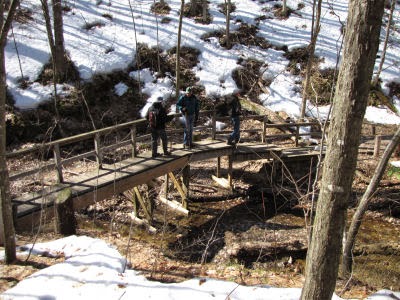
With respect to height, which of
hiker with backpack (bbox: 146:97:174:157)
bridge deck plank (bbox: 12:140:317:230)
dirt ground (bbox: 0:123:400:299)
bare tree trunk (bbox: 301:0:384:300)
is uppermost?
bare tree trunk (bbox: 301:0:384:300)

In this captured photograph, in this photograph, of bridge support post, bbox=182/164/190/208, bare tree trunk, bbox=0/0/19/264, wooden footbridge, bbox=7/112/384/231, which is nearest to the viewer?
bare tree trunk, bbox=0/0/19/264

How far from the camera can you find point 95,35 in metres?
22.2

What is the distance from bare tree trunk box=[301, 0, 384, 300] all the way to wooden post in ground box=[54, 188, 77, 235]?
5188mm

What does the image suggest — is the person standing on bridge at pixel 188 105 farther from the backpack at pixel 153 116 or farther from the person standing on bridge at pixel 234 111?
the person standing on bridge at pixel 234 111

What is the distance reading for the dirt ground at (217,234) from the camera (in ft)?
21.5

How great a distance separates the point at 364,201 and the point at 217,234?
510cm

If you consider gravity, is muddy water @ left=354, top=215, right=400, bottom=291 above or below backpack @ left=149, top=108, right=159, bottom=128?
below

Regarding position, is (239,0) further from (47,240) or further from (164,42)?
(47,240)

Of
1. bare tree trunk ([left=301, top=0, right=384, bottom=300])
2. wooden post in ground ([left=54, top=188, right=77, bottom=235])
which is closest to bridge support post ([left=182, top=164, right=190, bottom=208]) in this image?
wooden post in ground ([left=54, top=188, right=77, bottom=235])

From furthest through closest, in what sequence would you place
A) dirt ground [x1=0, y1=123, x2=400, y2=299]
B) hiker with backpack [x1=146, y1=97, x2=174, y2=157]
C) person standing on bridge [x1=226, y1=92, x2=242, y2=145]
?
person standing on bridge [x1=226, y1=92, x2=242, y2=145] < hiker with backpack [x1=146, y1=97, x2=174, y2=157] < dirt ground [x1=0, y1=123, x2=400, y2=299]

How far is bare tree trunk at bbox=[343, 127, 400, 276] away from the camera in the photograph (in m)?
6.62

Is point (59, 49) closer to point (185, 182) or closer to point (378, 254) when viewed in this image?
point (185, 182)

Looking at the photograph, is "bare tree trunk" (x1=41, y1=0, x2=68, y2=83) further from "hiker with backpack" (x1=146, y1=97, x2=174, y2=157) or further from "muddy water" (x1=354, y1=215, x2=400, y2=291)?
"muddy water" (x1=354, y1=215, x2=400, y2=291)

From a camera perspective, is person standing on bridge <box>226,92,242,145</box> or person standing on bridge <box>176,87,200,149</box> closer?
person standing on bridge <box>176,87,200,149</box>
